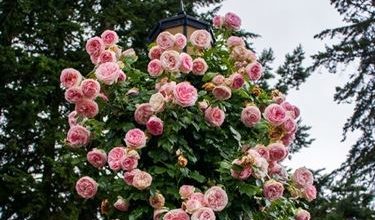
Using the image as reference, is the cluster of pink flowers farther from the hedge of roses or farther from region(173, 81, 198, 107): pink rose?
region(173, 81, 198, 107): pink rose

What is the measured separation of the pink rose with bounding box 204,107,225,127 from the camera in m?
2.63

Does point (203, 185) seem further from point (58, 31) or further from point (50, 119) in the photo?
point (58, 31)

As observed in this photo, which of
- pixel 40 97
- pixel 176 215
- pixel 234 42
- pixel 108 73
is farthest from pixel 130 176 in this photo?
pixel 40 97

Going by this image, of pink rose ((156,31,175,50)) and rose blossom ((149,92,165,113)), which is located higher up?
pink rose ((156,31,175,50))

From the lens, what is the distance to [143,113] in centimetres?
263

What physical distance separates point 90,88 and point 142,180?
50 centimetres

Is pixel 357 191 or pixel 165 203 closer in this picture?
pixel 165 203

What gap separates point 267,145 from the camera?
2.68 metres

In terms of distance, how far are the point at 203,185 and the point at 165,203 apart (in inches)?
8.3

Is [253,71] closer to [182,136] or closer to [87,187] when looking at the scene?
[182,136]

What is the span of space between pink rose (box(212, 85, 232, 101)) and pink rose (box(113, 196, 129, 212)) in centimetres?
65

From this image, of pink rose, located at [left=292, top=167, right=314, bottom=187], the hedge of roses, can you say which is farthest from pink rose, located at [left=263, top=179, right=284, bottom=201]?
pink rose, located at [left=292, top=167, right=314, bottom=187]

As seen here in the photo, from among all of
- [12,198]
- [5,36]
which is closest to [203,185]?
[12,198]

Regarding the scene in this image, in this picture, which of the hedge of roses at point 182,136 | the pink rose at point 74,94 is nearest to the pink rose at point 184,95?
the hedge of roses at point 182,136
